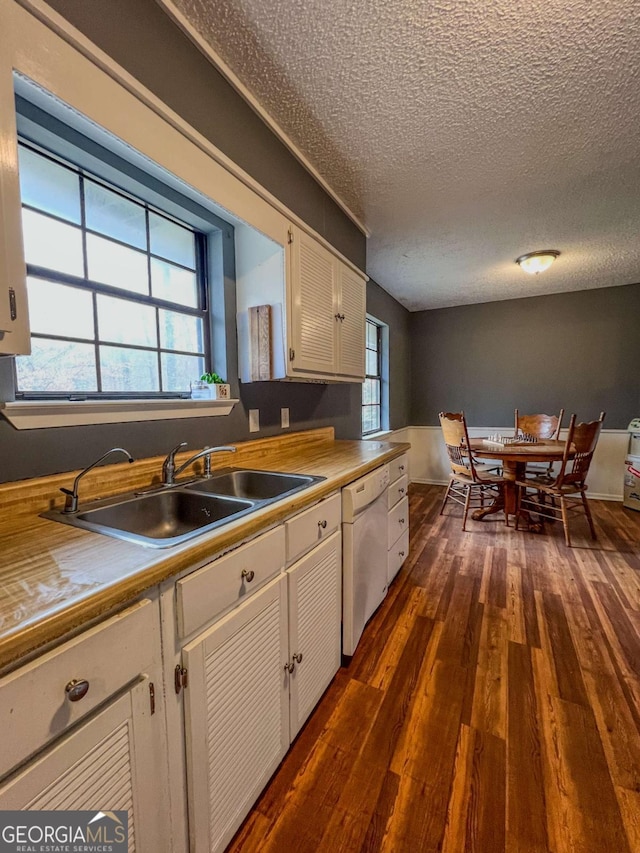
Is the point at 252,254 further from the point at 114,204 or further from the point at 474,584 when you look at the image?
the point at 474,584

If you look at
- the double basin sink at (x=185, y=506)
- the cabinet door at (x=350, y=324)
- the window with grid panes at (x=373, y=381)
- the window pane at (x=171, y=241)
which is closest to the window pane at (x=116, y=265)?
the window pane at (x=171, y=241)

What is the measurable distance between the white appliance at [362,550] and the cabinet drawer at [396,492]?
11 centimetres

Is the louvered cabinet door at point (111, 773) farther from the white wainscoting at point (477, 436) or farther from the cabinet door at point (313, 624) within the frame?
the white wainscoting at point (477, 436)

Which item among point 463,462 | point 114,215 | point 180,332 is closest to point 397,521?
point 463,462

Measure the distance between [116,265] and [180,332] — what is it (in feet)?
1.18

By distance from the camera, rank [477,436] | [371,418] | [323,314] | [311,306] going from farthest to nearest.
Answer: [477,436]
[371,418]
[323,314]
[311,306]

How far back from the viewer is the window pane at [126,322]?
4.54 ft

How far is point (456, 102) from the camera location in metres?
1.57

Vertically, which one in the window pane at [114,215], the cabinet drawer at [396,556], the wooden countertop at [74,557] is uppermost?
the window pane at [114,215]

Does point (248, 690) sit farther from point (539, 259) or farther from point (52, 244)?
point (539, 259)

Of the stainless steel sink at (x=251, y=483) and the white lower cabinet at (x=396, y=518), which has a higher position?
the stainless steel sink at (x=251, y=483)

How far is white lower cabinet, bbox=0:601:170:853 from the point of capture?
0.54 metres

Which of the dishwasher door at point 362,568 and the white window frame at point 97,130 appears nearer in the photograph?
the white window frame at point 97,130

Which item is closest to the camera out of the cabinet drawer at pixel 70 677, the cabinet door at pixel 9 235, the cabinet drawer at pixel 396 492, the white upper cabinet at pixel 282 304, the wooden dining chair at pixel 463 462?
the cabinet drawer at pixel 70 677
